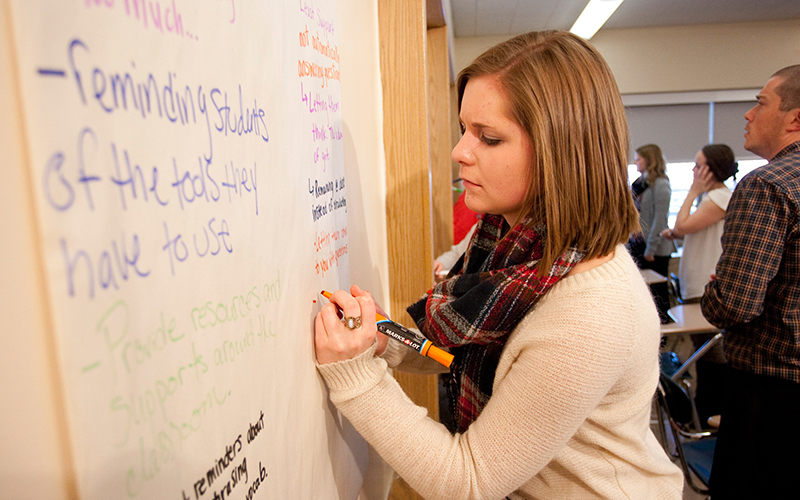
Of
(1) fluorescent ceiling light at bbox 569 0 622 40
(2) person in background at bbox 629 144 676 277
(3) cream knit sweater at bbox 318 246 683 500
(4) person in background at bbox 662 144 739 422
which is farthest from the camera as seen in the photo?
(2) person in background at bbox 629 144 676 277

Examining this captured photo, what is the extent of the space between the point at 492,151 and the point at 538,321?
0.89ft

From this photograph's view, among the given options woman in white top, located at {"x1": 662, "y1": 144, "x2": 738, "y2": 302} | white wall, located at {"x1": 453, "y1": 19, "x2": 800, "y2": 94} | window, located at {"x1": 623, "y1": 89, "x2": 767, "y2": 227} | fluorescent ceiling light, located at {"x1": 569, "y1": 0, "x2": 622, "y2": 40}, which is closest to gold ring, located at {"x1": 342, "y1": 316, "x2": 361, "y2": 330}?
woman in white top, located at {"x1": 662, "y1": 144, "x2": 738, "y2": 302}

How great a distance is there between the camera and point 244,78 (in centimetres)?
43

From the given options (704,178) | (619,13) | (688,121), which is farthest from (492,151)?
(688,121)

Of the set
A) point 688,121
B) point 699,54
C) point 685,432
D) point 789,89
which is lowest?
point 685,432

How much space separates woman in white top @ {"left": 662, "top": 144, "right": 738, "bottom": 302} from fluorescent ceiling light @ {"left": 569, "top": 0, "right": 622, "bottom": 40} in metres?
1.27

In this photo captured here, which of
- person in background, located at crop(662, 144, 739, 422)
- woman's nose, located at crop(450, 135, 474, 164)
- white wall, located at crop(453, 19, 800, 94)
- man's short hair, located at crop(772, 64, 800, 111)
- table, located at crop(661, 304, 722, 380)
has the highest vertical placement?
white wall, located at crop(453, 19, 800, 94)

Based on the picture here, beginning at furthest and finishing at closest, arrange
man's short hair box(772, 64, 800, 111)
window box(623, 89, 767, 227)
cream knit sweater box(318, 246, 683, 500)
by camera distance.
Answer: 1. window box(623, 89, 767, 227)
2. man's short hair box(772, 64, 800, 111)
3. cream knit sweater box(318, 246, 683, 500)

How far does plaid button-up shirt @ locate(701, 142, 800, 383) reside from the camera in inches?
55.0

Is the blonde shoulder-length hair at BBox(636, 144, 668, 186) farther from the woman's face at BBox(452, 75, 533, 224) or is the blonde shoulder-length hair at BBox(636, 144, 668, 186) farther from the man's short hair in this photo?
the woman's face at BBox(452, 75, 533, 224)

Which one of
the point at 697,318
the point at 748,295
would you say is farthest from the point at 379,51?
the point at 697,318

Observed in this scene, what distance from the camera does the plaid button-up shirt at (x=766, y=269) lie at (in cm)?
140

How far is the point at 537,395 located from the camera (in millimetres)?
649

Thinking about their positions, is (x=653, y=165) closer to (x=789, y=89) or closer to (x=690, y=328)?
(x=690, y=328)
